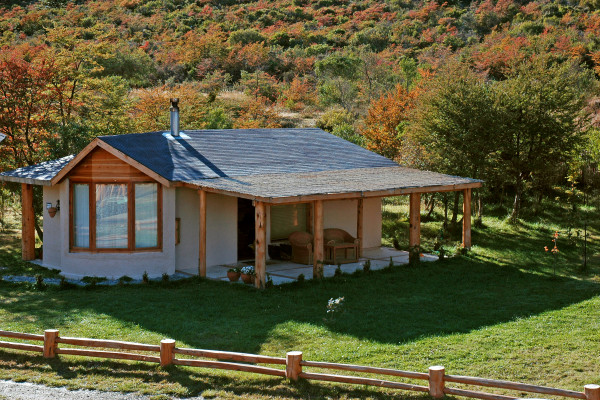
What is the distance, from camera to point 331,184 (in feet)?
53.1

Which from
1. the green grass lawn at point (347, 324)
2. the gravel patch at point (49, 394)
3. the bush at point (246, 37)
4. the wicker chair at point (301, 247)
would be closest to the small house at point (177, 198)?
the wicker chair at point (301, 247)

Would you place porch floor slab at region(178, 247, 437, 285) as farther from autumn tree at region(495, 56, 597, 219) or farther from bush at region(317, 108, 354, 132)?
bush at region(317, 108, 354, 132)

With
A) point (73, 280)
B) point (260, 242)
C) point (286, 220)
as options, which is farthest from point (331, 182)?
point (73, 280)

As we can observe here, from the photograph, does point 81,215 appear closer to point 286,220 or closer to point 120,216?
point 120,216

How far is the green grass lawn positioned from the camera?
9.25 metres

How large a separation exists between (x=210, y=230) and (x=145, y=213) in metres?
1.69

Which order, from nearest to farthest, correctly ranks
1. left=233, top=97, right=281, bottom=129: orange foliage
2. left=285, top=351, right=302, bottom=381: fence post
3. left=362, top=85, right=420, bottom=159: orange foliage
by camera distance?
left=285, top=351, right=302, bottom=381: fence post → left=362, top=85, right=420, bottom=159: orange foliage → left=233, top=97, right=281, bottom=129: orange foliage

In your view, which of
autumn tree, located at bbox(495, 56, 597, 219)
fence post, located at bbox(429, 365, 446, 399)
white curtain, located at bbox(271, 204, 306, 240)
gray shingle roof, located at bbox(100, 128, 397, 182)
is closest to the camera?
fence post, located at bbox(429, 365, 446, 399)

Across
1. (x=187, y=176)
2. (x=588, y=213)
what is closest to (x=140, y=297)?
(x=187, y=176)

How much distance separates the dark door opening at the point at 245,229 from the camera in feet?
59.8

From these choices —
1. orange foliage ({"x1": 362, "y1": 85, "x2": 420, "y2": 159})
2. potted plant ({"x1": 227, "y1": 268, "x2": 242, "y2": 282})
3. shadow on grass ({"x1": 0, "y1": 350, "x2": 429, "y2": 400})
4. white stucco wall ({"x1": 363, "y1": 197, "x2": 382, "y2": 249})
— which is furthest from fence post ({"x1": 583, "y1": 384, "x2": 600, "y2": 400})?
orange foliage ({"x1": 362, "y1": 85, "x2": 420, "y2": 159})

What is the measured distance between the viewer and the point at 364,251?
1955 centimetres

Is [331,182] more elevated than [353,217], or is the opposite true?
[331,182]

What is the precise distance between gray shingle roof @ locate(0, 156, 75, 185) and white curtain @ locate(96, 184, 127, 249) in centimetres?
142
